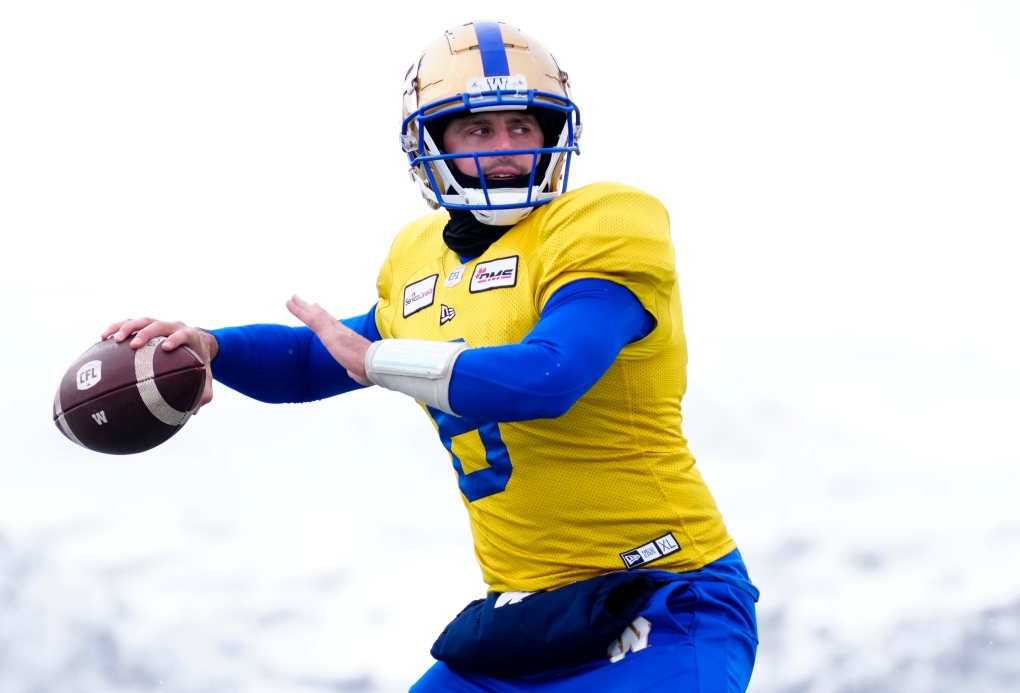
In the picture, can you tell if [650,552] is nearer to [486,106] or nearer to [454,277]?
[454,277]

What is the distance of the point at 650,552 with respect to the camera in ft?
7.20

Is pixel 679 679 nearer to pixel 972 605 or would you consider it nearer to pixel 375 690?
pixel 375 690

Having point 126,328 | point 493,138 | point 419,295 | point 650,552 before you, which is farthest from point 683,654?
point 126,328

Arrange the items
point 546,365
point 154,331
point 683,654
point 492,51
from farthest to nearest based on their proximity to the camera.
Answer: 1. point 492,51
2. point 154,331
3. point 683,654
4. point 546,365

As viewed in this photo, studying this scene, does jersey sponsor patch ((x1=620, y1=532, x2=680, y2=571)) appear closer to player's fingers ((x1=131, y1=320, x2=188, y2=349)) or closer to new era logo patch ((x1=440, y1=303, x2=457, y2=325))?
new era logo patch ((x1=440, y1=303, x2=457, y2=325))

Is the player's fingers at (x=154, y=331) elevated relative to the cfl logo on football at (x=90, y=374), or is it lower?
elevated

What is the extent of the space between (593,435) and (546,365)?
332 mm

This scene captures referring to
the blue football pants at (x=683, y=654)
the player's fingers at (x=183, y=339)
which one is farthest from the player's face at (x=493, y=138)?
the blue football pants at (x=683, y=654)

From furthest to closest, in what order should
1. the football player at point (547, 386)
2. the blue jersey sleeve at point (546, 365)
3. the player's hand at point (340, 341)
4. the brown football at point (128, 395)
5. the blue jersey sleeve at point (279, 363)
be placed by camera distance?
the blue jersey sleeve at point (279, 363) < the brown football at point (128, 395) < the player's hand at point (340, 341) < the football player at point (547, 386) < the blue jersey sleeve at point (546, 365)

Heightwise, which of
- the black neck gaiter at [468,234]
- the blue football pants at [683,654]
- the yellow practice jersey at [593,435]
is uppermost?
the black neck gaiter at [468,234]

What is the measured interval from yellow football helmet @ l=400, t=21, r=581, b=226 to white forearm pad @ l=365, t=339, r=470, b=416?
15.4 inches

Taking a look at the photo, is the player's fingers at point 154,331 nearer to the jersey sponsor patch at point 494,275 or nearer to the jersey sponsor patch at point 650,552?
the jersey sponsor patch at point 494,275

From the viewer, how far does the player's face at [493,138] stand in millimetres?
2355

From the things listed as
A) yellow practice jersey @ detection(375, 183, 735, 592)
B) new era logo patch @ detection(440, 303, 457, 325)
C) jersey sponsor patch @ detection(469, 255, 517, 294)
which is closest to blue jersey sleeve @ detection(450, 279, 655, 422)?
yellow practice jersey @ detection(375, 183, 735, 592)
